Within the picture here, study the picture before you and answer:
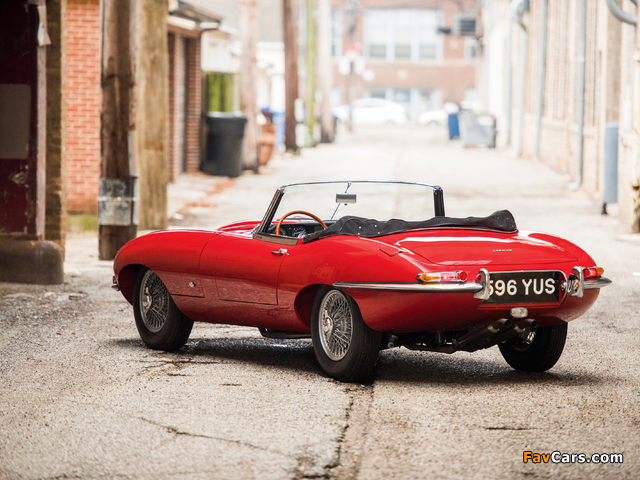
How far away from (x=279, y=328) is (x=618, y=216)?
441 inches

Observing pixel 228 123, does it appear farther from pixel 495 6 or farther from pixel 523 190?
pixel 495 6

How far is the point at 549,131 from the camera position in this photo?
30859 millimetres

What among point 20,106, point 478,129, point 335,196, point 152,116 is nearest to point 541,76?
point 478,129

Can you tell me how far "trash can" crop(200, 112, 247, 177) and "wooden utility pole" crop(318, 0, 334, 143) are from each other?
19.8 meters

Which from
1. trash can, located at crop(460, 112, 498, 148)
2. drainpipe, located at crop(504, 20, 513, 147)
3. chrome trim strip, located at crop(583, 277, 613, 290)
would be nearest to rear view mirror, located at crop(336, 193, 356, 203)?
chrome trim strip, located at crop(583, 277, 613, 290)

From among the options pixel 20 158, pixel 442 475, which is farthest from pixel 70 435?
pixel 20 158

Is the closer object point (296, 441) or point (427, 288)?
point (296, 441)

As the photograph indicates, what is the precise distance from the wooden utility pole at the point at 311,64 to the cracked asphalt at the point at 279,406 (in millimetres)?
33479

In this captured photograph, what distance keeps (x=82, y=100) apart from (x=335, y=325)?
10.7m

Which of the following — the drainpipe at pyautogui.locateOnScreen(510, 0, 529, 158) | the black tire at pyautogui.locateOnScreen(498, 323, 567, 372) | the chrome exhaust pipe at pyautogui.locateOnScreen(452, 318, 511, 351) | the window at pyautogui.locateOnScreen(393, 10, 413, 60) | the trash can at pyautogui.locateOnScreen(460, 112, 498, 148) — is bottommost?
the black tire at pyautogui.locateOnScreen(498, 323, 567, 372)

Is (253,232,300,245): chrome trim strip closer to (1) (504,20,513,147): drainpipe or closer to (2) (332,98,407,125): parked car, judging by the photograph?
(1) (504,20,513,147): drainpipe

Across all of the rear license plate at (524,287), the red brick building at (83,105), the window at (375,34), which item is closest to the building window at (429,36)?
the window at (375,34)

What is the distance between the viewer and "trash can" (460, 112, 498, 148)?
41875 millimetres

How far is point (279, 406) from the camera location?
5.68m
